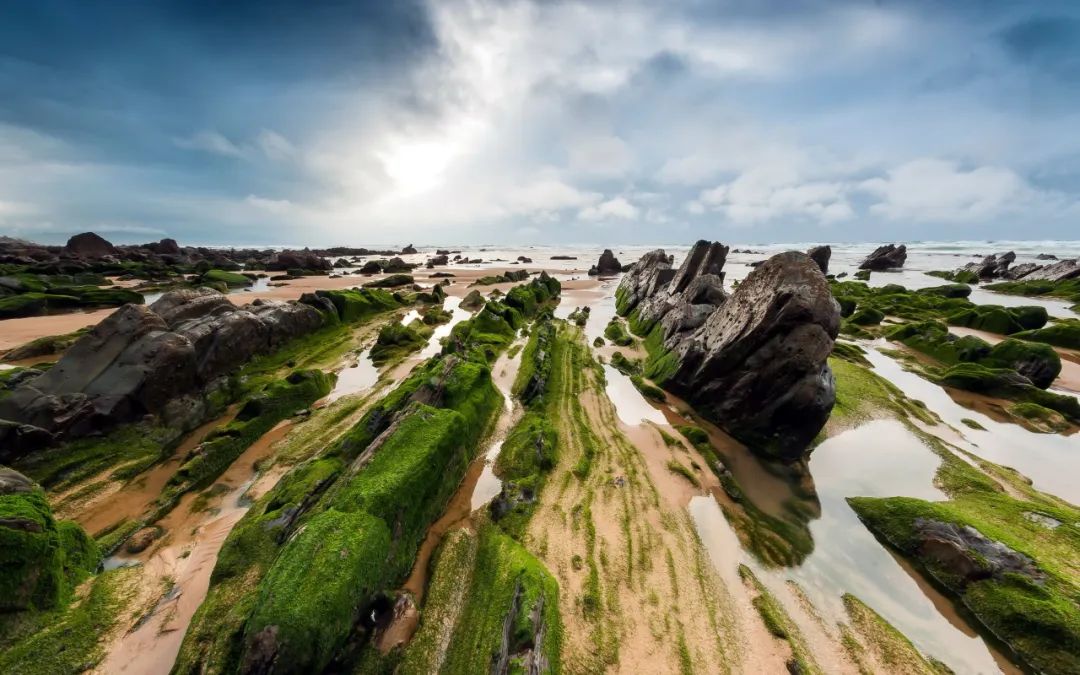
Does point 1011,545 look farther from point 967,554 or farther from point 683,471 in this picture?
point 683,471

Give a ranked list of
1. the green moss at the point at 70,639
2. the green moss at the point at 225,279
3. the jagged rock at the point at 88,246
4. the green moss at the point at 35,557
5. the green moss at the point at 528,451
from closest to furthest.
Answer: the green moss at the point at 70,639 → the green moss at the point at 35,557 → the green moss at the point at 528,451 → the green moss at the point at 225,279 → the jagged rock at the point at 88,246

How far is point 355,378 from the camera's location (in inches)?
813

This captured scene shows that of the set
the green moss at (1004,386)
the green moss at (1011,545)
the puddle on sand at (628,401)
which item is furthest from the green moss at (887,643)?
the green moss at (1004,386)

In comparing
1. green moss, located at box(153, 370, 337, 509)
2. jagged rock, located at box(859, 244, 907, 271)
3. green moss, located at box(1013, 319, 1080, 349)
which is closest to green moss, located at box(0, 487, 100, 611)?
green moss, located at box(153, 370, 337, 509)

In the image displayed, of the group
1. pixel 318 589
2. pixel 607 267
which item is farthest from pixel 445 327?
pixel 607 267

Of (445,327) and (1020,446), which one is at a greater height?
(445,327)

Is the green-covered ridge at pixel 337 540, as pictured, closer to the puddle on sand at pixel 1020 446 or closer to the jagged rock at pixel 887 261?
the puddle on sand at pixel 1020 446

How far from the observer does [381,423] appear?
13102mm

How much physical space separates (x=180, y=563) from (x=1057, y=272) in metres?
107

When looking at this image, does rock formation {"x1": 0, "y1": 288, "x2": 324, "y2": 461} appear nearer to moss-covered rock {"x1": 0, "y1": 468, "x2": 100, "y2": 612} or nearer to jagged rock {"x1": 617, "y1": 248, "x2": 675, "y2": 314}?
moss-covered rock {"x1": 0, "y1": 468, "x2": 100, "y2": 612}

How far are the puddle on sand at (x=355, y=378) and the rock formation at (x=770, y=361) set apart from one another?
16.4 m

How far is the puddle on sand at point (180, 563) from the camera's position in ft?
23.9

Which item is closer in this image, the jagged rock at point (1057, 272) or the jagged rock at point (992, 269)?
the jagged rock at point (1057, 272)

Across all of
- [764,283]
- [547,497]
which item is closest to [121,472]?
[547,497]
